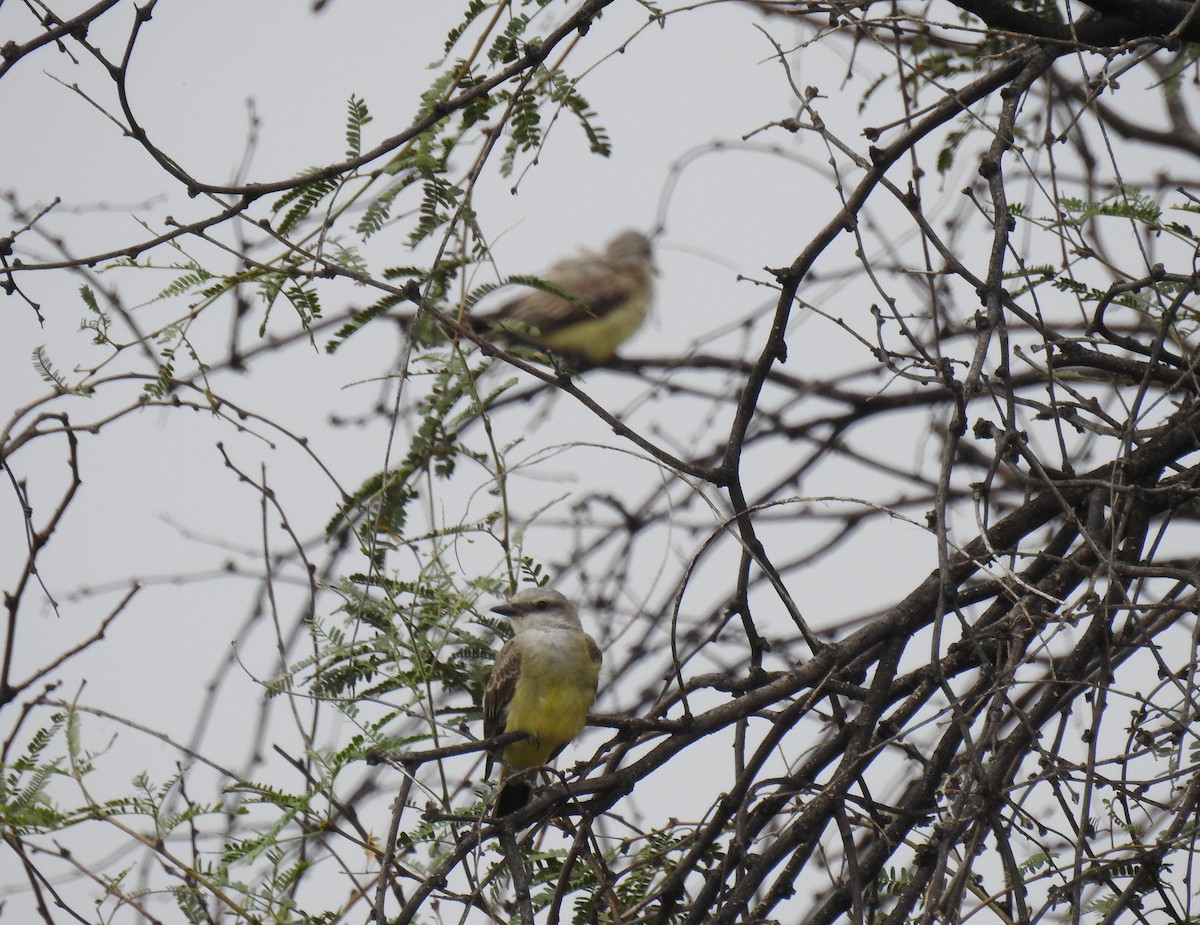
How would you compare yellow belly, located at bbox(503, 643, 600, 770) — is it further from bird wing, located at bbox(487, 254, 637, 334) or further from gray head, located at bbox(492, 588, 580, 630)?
bird wing, located at bbox(487, 254, 637, 334)

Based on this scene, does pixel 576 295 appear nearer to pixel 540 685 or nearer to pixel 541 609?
pixel 541 609

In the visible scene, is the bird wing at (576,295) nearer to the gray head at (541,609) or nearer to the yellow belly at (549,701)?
the gray head at (541,609)

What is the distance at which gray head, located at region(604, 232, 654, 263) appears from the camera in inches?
409

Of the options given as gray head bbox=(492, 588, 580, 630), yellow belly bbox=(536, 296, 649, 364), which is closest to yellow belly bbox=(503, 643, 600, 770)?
gray head bbox=(492, 588, 580, 630)

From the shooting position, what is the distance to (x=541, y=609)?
182 inches

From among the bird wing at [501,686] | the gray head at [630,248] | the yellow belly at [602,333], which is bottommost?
the bird wing at [501,686]

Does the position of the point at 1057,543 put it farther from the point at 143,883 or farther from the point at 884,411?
the point at 143,883

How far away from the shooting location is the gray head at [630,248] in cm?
1038

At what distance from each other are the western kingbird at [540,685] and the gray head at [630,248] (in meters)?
5.91

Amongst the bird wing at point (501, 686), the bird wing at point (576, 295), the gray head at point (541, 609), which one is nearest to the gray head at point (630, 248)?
the bird wing at point (576, 295)

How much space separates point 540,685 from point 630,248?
659cm

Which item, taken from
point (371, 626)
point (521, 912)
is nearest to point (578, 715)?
point (371, 626)

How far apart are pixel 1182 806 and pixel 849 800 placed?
0.68m

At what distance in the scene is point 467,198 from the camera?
3.21 metres
